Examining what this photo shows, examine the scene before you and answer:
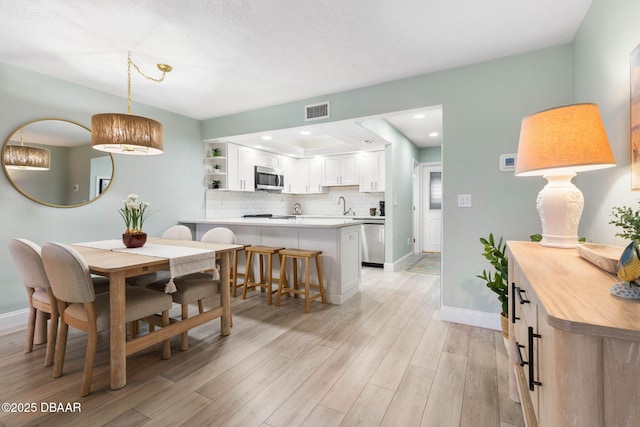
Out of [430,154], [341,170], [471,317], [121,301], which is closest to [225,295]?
[121,301]

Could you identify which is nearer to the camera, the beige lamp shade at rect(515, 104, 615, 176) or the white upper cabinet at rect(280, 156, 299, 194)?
the beige lamp shade at rect(515, 104, 615, 176)

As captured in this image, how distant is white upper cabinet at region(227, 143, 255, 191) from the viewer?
486 cm

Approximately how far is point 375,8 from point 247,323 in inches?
112

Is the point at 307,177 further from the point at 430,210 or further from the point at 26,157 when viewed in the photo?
the point at 26,157

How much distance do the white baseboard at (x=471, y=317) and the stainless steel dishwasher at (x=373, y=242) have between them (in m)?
2.38

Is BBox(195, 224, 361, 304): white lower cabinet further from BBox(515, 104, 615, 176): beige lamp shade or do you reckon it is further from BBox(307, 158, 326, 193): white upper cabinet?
BBox(307, 158, 326, 193): white upper cabinet

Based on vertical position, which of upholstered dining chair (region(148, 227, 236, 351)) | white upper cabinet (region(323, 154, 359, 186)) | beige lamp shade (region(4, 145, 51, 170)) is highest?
white upper cabinet (region(323, 154, 359, 186))

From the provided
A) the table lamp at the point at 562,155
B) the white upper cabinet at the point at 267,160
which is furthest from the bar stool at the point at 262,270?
the table lamp at the point at 562,155

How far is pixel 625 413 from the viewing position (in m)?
0.62

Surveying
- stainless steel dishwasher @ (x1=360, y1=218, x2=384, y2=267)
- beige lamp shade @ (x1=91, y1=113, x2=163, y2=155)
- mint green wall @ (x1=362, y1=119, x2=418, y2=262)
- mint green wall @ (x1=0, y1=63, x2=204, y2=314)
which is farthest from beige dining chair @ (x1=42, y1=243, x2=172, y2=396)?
stainless steel dishwasher @ (x1=360, y1=218, x2=384, y2=267)

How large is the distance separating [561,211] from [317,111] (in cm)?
274

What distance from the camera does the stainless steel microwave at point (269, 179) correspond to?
5363mm

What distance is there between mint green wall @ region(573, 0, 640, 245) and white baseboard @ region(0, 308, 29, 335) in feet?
15.6

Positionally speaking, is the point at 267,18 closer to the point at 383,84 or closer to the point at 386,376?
the point at 383,84
